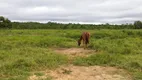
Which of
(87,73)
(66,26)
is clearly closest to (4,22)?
(66,26)

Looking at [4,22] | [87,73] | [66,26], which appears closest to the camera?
[87,73]

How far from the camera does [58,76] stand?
730 centimetres

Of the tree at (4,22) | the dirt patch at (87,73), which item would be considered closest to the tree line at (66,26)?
the tree at (4,22)

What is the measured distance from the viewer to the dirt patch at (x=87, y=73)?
7.23 metres

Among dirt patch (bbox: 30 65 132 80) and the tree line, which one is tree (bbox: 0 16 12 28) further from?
dirt patch (bbox: 30 65 132 80)

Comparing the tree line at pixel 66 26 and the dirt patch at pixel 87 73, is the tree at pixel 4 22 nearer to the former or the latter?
the tree line at pixel 66 26

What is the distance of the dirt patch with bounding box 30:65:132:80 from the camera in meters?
7.23

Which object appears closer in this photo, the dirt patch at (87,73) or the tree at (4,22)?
the dirt patch at (87,73)

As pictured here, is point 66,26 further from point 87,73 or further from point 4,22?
point 87,73

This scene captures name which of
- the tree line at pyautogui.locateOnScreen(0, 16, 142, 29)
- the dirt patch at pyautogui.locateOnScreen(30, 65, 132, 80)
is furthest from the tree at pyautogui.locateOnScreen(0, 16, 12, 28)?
the dirt patch at pyautogui.locateOnScreen(30, 65, 132, 80)

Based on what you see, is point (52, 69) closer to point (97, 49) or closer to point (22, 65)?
point (22, 65)

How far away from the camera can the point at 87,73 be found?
773 cm

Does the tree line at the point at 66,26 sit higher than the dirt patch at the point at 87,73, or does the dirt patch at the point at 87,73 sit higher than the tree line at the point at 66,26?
the tree line at the point at 66,26

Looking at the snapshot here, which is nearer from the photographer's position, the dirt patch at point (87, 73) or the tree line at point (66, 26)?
the dirt patch at point (87, 73)
